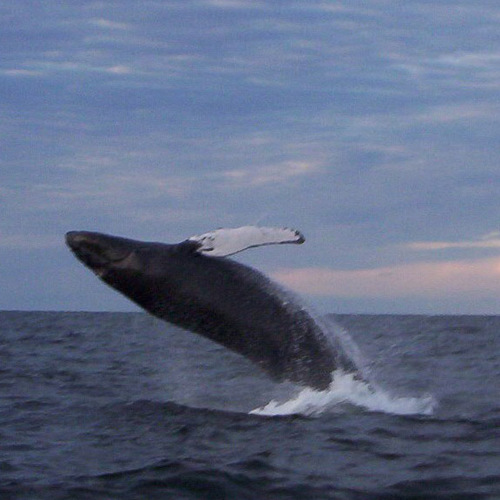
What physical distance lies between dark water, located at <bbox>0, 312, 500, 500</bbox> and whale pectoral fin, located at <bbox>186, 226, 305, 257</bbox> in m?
2.04

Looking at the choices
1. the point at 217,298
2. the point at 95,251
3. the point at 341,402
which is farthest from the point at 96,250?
the point at 341,402

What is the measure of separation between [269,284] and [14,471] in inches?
160

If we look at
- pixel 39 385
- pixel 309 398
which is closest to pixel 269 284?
pixel 309 398

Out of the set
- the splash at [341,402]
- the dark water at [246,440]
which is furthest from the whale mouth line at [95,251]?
the splash at [341,402]

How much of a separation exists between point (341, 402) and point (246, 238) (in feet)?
7.89

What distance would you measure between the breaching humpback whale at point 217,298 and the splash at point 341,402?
0.15m

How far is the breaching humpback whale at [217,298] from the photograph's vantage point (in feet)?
39.0

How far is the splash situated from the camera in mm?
12086

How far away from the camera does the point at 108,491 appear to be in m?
8.50

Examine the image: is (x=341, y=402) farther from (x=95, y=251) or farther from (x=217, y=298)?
(x=95, y=251)

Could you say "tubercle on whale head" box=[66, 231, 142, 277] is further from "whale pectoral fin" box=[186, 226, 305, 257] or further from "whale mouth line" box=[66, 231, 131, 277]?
"whale pectoral fin" box=[186, 226, 305, 257]

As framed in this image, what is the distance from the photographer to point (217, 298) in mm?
11875

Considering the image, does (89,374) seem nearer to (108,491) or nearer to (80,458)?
(80,458)

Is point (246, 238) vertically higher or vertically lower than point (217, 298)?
higher
